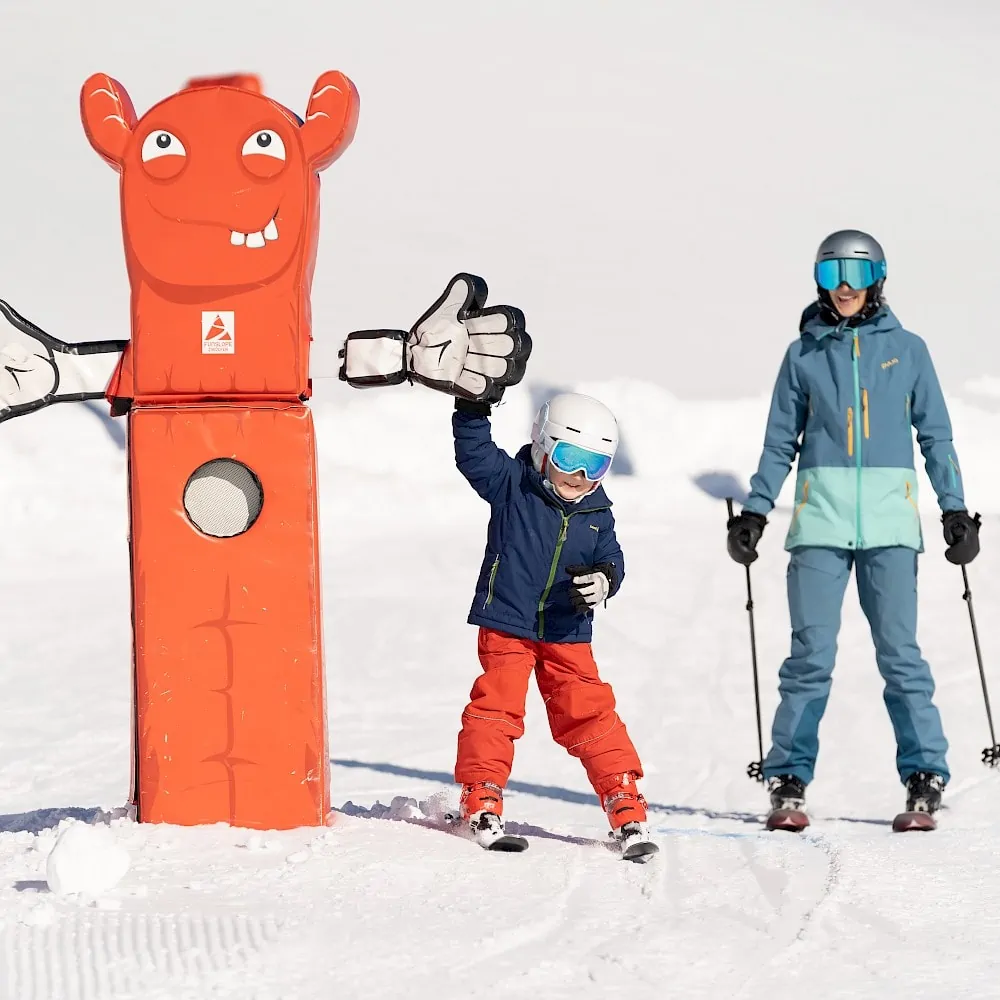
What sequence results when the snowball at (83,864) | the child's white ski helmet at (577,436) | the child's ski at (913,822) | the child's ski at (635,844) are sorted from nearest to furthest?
the snowball at (83,864) → the child's ski at (635,844) → the child's white ski helmet at (577,436) → the child's ski at (913,822)

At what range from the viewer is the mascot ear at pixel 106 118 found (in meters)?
3.87

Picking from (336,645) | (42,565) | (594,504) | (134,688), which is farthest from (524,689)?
(42,565)

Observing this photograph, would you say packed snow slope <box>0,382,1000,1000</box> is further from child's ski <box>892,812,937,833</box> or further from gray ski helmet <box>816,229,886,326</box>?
gray ski helmet <box>816,229,886,326</box>

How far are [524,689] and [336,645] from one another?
4.00 m

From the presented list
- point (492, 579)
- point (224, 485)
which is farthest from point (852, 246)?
point (224, 485)

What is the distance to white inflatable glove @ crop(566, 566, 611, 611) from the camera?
3730 mm

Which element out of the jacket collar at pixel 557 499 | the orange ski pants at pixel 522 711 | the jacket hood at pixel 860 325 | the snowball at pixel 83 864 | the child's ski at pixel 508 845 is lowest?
the child's ski at pixel 508 845

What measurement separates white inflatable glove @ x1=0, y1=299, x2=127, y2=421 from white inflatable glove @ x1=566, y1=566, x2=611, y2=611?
1.34 metres

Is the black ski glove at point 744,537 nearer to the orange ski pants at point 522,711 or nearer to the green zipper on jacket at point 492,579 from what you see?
the orange ski pants at point 522,711

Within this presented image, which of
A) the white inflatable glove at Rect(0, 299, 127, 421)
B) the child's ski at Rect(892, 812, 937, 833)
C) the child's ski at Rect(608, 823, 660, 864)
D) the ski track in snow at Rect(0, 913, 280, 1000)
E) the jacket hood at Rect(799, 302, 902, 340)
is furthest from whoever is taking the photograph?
the jacket hood at Rect(799, 302, 902, 340)

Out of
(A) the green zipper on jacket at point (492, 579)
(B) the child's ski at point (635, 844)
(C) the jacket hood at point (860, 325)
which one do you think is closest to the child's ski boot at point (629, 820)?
(B) the child's ski at point (635, 844)

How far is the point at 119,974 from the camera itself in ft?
8.92

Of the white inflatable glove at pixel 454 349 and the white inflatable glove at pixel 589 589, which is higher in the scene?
the white inflatable glove at pixel 454 349

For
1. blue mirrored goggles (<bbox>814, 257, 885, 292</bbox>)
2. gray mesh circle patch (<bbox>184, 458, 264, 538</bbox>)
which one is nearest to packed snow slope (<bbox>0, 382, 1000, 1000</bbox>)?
gray mesh circle patch (<bbox>184, 458, 264, 538</bbox>)
